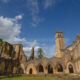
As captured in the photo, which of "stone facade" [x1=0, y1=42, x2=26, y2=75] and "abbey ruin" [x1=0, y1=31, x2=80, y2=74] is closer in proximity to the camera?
"stone facade" [x1=0, y1=42, x2=26, y2=75]

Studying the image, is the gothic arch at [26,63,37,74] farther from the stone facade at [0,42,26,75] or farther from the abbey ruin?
the stone facade at [0,42,26,75]

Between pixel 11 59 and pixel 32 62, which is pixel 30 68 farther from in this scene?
pixel 11 59

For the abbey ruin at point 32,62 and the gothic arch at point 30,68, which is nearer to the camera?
the abbey ruin at point 32,62

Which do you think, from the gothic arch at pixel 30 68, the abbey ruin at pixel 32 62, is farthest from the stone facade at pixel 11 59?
the gothic arch at pixel 30 68

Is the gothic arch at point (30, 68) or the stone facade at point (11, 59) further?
the gothic arch at point (30, 68)

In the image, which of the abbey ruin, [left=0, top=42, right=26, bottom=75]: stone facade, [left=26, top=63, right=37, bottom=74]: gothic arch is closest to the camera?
[left=0, top=42, right=26, bottom=75]: stone facade

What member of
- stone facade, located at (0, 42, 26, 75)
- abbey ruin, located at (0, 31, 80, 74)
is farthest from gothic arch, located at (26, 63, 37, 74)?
stone facade, located at (0, 42, 26, 75)

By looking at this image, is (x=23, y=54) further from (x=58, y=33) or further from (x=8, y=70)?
(x=58, y=33)

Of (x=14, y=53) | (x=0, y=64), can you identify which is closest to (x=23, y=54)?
(x=14, y=53)

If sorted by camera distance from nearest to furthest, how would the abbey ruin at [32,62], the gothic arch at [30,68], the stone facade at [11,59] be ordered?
the stone facade at [11,59] < the abbey ruin at [32,62] < the gothic arch at [30,68]

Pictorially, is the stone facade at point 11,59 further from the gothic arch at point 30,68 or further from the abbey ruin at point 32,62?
the gothic arch at point 30,68

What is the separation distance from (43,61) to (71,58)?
9717mm

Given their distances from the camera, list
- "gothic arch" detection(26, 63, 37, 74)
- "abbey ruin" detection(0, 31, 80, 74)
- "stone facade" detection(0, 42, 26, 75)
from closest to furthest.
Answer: "stone facade" detection(0, 42, 26, 75) < "abbey ruin" detection(0, 31, 80, 74) < "gothic arch" detection(26, 63, 37, 74)

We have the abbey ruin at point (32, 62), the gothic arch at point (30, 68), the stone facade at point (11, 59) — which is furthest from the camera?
the gothic arch at point (30, 68)
